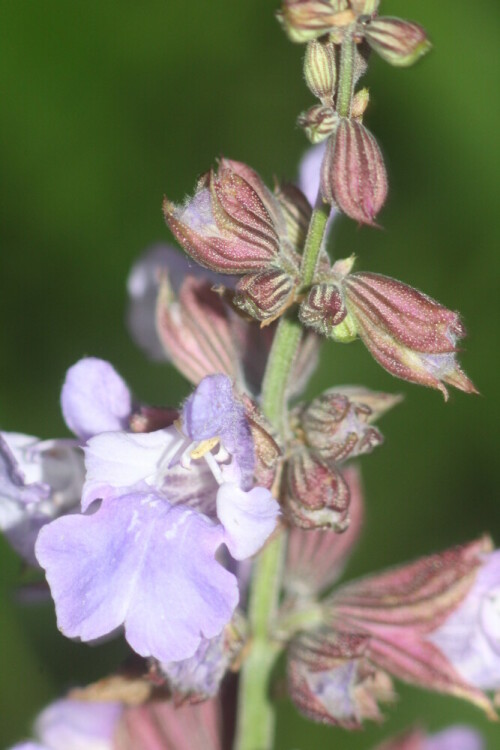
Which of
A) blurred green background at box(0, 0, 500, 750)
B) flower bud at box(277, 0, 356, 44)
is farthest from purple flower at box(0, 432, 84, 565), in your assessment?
blurred green background at box(0, 0, 500, 750)

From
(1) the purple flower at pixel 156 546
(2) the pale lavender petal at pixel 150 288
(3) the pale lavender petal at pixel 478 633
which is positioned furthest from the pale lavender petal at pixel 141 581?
(2) the pale lavender petal at pixel 150 288

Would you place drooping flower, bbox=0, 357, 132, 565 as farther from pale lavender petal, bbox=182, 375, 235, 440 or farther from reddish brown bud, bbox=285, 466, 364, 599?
reddish brown bud, bbox=285, 466, 364, 599

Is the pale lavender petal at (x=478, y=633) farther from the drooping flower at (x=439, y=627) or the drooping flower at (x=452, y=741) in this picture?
the drooping flower at (x=452, y=741)

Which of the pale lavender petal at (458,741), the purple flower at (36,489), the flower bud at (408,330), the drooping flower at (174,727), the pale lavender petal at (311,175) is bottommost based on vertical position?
the pale lavender petal at (458,741)

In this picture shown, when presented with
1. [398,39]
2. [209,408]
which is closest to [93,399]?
[209,408]

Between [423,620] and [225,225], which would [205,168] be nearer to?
[423,620]

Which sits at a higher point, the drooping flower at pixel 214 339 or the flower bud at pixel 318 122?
the flower bud at pixel 318 122

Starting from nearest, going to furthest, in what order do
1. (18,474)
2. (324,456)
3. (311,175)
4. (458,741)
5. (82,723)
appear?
(324,456)
(18,474)
(311,175)
(82,723)
(458,741)
